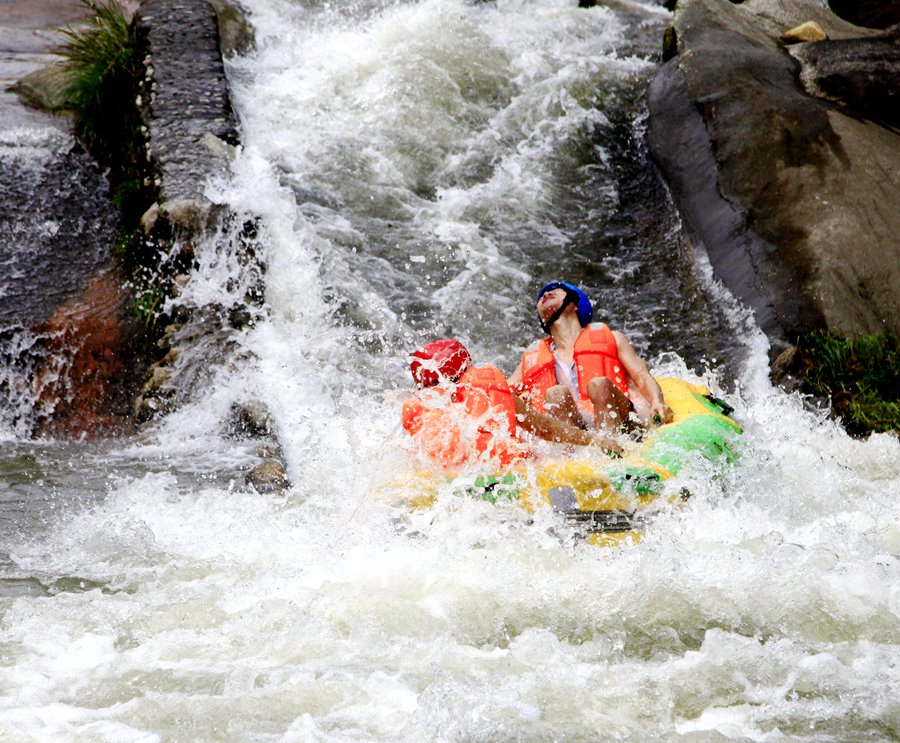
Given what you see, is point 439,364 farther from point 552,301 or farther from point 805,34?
point 805,34

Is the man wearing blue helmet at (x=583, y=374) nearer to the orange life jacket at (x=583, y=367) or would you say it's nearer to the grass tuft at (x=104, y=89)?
the orange life jacket at (x=583, y=367)

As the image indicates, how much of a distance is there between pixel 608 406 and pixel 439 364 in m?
0.96

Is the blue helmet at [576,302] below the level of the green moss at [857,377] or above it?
above

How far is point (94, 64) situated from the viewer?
9203mm

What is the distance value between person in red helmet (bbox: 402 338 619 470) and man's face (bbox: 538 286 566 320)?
100 centimetres

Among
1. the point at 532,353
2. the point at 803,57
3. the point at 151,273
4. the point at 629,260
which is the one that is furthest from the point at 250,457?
the point at 803,57

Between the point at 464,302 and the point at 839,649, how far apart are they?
475 cm

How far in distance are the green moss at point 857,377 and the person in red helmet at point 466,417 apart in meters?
2.45

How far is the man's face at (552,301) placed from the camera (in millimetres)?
6434

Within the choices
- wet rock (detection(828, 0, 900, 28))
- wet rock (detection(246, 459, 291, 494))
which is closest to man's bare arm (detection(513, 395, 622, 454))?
wet rock (detection(246, 459, 291, 494))

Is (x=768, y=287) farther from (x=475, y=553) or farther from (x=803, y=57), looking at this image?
(x=475, y=553)

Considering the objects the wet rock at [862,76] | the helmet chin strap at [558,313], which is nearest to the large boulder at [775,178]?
the wet rock at [862,76]

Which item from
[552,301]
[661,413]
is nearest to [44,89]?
[552,301]

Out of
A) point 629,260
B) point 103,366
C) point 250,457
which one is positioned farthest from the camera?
point 629,260
